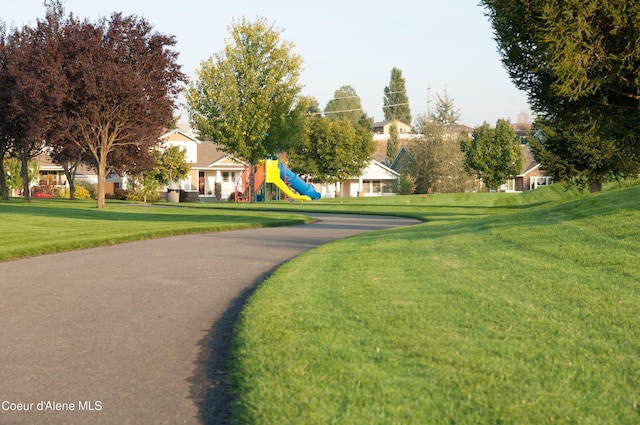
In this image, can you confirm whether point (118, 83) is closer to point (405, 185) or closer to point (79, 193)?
point (79, 193)

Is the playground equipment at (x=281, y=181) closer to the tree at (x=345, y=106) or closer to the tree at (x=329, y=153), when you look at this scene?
the tree at (x=329, y=153)

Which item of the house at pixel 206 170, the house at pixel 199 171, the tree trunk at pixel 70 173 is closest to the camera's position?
the tree trunk at pixel 70 173

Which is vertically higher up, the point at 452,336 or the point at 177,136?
the point at 177,136

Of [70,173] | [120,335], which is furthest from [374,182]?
[120,335]

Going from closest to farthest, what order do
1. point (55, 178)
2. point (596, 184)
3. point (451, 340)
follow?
point (451, 340) → point (596, 184) → point (55, 178)

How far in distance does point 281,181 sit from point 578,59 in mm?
48689

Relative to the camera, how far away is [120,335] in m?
7.80

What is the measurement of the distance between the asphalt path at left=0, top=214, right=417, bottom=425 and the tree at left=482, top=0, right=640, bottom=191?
6715 mm

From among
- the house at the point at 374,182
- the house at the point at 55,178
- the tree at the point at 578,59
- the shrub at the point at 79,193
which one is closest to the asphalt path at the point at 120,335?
the tree at the point at 578,59

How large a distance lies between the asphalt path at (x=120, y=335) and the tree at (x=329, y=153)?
71610 millimetres

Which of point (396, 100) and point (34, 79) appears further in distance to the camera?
point (396, 100)

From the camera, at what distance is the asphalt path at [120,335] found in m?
5.40

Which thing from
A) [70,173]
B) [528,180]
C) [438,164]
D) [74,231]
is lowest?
[74,231]

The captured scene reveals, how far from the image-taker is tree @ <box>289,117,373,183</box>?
86875 millimetres
